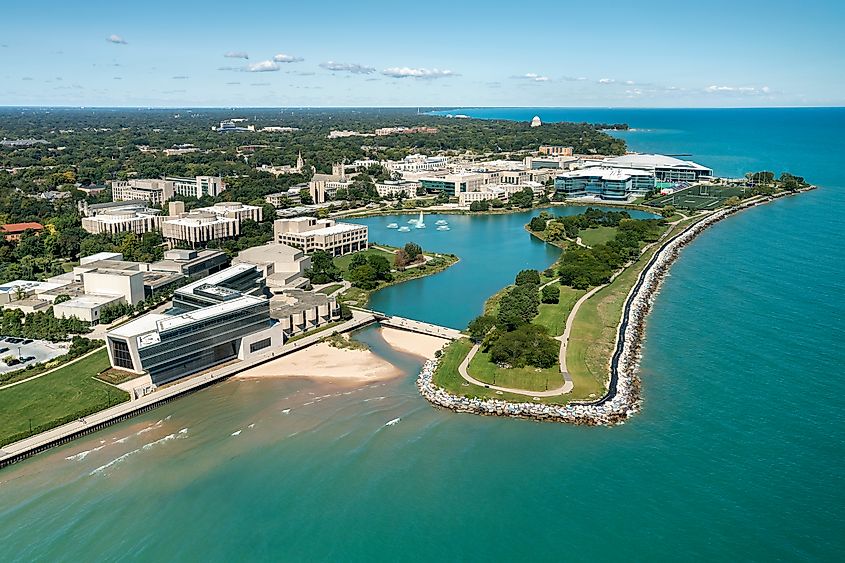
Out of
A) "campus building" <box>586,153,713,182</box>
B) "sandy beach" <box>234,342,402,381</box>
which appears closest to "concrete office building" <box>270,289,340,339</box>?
"sandy beach" <box>234,342,402,381</box>

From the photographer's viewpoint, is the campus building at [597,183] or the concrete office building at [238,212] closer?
the concrete office building at [238,212]

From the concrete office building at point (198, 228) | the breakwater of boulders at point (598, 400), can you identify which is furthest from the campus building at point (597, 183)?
the breakwater of boulders at point (598, 400)

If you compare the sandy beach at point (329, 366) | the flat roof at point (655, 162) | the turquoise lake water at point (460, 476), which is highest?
the flat roof at point (655, 162)

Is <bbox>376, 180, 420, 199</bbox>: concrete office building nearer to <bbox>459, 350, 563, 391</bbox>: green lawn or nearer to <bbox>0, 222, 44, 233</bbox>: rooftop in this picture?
<bbox>0, 222, 44, 233</bbox>: rooftop

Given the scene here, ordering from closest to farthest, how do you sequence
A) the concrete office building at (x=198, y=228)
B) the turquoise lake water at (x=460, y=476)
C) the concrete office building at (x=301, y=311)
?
1. the turquoise lake water at (x=460, y=476)
2. the concrete office building at (x=301, y=311)
3. the concrete office building at (x=198, y=228)

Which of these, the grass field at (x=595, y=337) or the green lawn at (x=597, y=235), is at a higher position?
the green lawn at (x=597, y=235)

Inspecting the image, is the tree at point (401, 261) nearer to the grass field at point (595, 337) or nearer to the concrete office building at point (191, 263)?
the concrete office building at point (191, 263)

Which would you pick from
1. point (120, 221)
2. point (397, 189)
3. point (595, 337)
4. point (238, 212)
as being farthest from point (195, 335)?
point (397, 189)

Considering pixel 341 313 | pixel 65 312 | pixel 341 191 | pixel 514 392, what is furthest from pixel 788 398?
pixel 341 191
